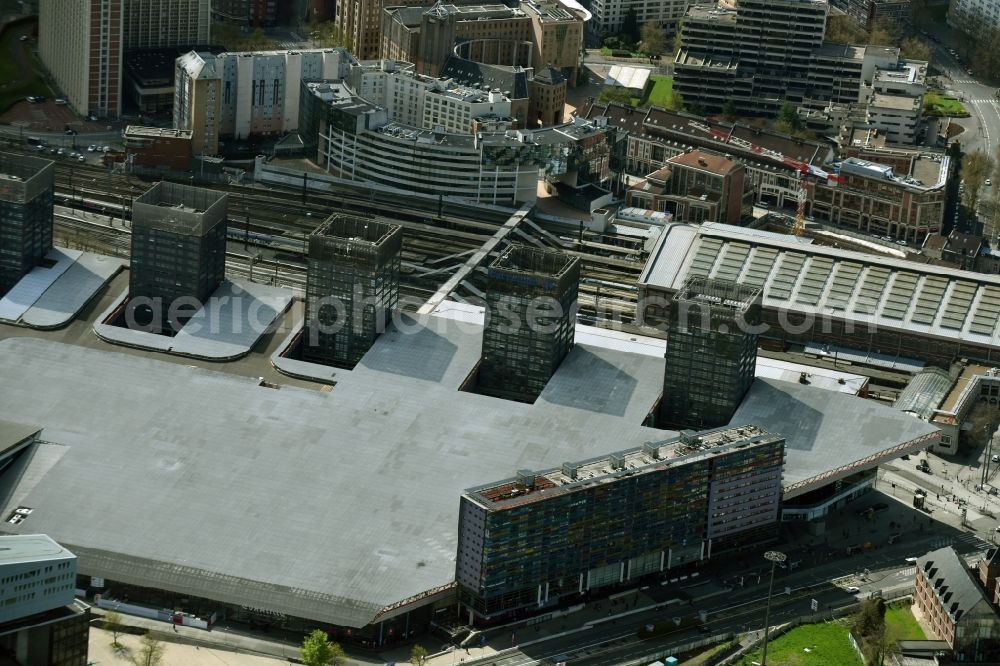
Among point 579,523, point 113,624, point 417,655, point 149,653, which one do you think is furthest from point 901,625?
point 113,624

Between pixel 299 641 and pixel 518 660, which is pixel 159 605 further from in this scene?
pixel 518 660

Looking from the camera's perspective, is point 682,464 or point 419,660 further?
point 682,464

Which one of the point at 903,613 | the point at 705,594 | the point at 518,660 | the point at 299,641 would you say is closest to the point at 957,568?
the point at 903,613

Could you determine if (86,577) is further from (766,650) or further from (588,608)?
(766,650)

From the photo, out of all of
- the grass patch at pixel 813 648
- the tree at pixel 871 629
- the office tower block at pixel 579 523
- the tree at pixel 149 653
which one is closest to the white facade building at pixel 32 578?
the tree at pixel 149 653

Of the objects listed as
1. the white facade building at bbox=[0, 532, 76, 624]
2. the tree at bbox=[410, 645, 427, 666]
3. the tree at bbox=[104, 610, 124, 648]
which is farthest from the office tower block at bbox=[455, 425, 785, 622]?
the white facade building at bbox=[0, 532, 76, 624]

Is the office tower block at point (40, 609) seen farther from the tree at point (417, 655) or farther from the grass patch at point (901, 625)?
the grass patch at point (901, 625)
